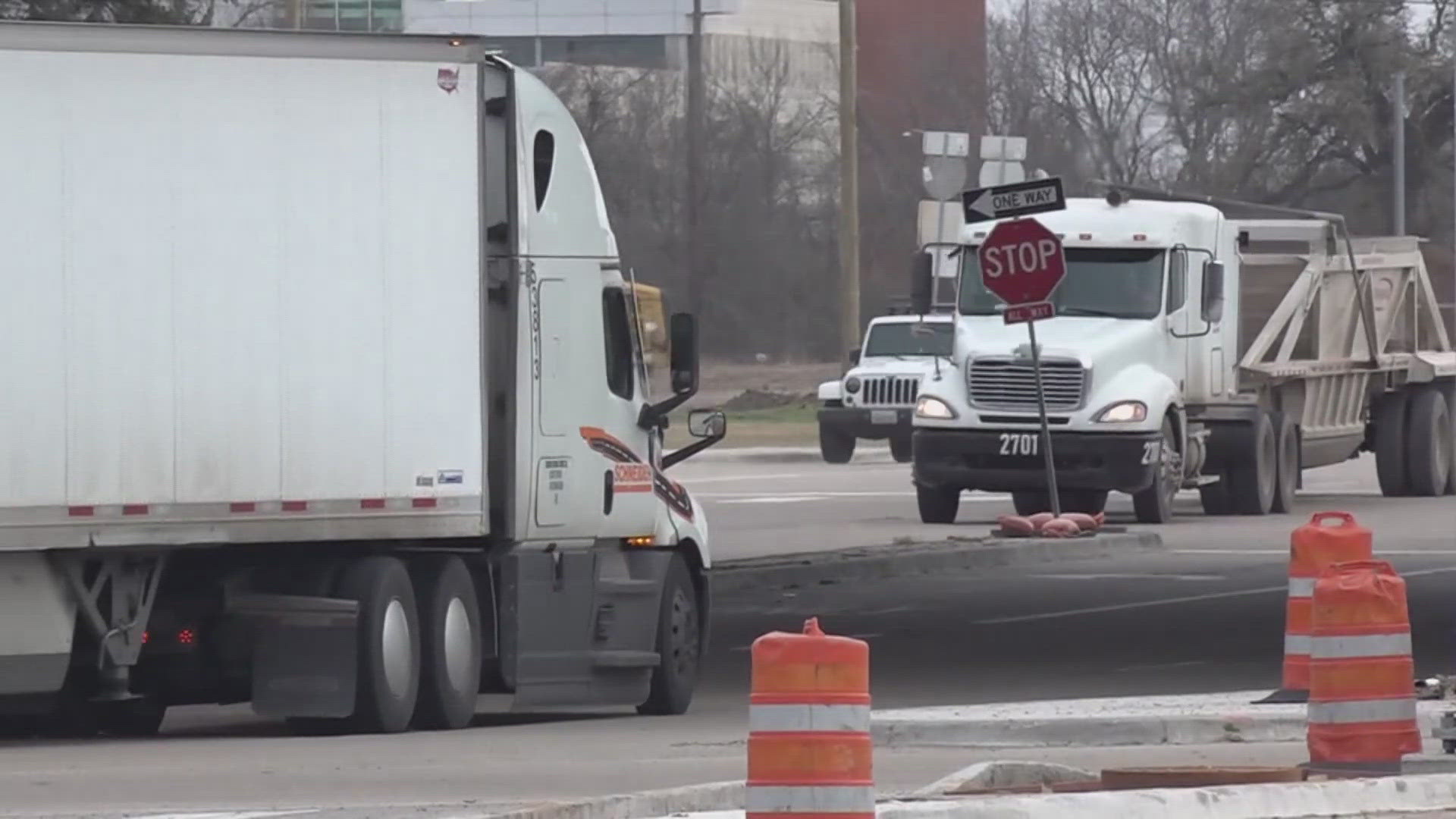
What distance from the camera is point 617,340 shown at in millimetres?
14406

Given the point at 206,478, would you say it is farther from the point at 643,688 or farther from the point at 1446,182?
the point at 1446,182

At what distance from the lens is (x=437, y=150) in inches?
518

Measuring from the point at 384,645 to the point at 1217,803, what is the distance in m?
4.72

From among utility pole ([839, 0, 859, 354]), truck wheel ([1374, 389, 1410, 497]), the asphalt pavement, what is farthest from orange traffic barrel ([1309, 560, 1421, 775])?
utility pole ([839, 0, 859, 354])

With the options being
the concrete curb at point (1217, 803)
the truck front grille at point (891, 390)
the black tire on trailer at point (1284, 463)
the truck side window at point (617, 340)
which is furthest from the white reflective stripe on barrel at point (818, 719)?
the truck front grille at point (891, 390)

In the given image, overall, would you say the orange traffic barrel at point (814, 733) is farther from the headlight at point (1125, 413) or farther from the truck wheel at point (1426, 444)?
the truck wheel at point (1426, 444)

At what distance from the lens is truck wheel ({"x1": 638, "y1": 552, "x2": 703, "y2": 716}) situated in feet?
47.4

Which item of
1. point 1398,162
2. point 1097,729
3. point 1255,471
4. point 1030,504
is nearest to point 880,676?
point 1097,729

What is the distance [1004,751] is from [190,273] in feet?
13.7

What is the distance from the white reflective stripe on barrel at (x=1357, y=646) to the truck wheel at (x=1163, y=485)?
16.6m

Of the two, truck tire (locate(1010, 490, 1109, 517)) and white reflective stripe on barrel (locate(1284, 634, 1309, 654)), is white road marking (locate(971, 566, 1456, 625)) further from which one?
truck tire (locate(1010, 490, 1109, 517))

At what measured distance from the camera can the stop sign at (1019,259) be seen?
24.2 m

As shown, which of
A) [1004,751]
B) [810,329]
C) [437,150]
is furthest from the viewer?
[810,329]

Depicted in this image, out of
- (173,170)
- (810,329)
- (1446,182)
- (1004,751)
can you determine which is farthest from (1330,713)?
(810,329)
